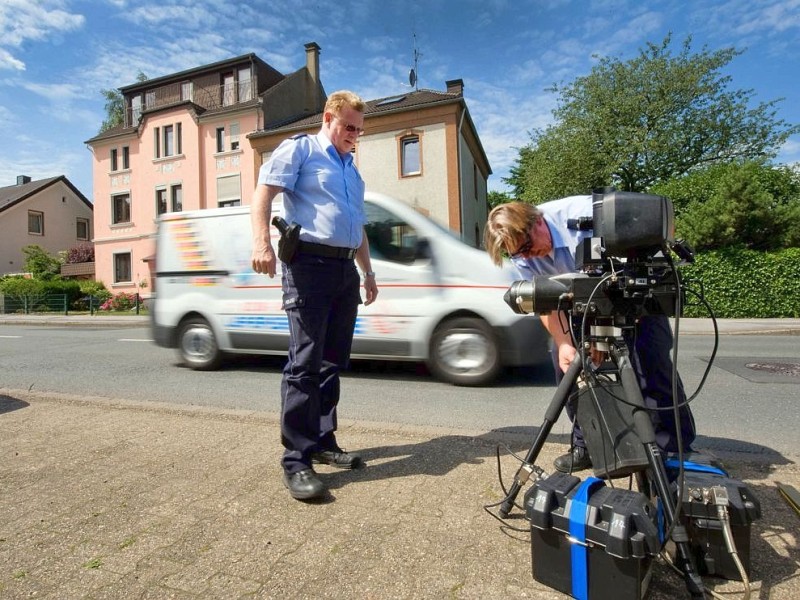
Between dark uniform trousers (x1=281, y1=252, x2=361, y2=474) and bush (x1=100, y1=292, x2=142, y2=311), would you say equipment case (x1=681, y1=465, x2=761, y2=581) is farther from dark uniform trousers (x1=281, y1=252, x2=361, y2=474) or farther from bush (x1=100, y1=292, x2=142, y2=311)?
bush (x1=100, y1=292, x2=142, y2=311)

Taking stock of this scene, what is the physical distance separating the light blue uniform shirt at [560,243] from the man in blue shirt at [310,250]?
0.94 m

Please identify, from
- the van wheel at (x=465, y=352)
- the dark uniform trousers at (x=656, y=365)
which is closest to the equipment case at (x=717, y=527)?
the dark uniform trousers at (x=656, y=365)

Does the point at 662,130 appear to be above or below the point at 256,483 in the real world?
above

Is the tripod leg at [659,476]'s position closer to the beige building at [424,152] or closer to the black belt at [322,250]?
the black belt at [322,250]

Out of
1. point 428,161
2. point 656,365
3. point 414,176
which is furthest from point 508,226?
point 414,176

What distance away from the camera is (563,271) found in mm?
2777

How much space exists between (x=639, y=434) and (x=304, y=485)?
1.50 meters

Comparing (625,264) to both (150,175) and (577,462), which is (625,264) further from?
(150,175)

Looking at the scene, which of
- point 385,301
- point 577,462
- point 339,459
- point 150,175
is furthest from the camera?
point 150,175

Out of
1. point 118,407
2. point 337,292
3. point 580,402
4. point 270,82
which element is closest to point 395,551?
point 580,402

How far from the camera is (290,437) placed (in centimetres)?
266

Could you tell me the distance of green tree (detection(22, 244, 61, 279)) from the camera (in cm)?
3234

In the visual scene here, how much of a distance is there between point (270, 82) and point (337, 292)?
106 ft

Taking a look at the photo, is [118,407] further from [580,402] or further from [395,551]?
[580,402]
